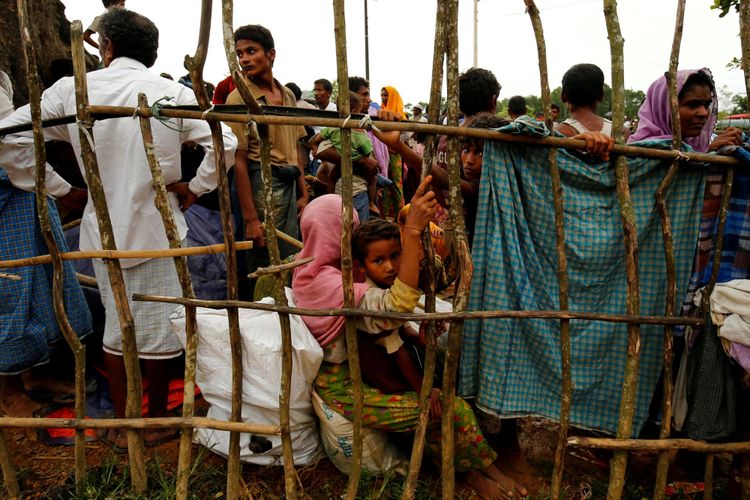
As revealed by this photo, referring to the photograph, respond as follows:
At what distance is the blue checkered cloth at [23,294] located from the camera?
2828 mm

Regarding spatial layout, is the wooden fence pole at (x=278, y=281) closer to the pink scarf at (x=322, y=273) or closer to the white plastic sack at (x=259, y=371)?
the white plastic sack at (x=259, y=371)

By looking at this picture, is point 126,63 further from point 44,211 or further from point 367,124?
point 367,124

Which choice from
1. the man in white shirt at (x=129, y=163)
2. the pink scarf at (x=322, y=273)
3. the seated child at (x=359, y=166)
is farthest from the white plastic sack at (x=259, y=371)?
the seated child at (x=359, y=166)

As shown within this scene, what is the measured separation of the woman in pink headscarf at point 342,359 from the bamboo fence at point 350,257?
0.15 metres

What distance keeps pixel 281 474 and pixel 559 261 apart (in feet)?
5.42

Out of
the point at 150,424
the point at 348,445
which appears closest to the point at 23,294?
the point at 150,424

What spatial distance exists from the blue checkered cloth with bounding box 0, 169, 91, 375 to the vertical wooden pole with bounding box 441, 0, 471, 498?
7.13 feet

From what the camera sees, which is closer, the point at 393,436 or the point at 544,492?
the point at 544,492

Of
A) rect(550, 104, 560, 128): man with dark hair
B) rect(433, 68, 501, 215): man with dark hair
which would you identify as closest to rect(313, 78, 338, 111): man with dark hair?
rect(550, 104, 560, 128): man with dark hair

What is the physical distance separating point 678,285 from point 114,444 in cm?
283

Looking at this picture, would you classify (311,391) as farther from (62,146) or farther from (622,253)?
(62,146)

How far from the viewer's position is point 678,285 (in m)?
2.31

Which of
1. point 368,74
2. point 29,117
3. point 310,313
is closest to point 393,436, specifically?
point 310,313

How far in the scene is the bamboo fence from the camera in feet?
6.89
